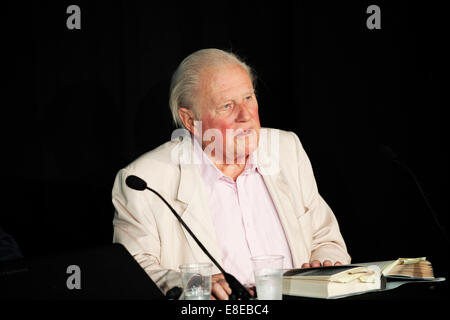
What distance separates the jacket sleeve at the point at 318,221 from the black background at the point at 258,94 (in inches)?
15.2

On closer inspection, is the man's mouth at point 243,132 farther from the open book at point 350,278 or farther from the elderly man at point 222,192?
the open book at point 350,278

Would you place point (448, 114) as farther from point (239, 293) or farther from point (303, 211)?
point (239, 293)

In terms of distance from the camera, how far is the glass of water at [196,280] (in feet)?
5.33

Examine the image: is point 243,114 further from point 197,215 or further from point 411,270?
point 411,270

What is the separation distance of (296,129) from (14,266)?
199cm

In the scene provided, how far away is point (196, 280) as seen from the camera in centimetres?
164

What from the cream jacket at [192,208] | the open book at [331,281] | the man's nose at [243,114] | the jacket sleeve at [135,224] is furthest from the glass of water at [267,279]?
the man's nose at [243,114]

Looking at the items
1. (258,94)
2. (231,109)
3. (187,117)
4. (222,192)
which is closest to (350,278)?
(222,192)

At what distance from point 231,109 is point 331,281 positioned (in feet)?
3.79

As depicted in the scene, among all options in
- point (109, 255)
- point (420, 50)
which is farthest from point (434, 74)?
point (109, 255)

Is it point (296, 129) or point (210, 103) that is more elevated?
point (210, 103)

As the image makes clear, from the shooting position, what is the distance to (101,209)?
2961 mm
